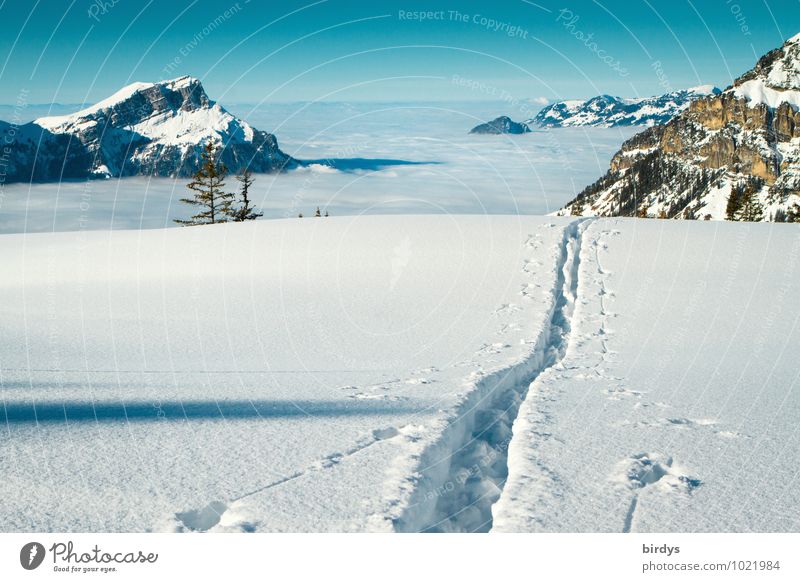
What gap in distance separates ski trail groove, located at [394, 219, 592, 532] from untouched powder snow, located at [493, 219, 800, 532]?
0.28 meters

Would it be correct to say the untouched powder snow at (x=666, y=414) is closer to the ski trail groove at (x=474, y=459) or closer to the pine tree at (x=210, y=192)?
the ski trail groove at (x=474, y=459)

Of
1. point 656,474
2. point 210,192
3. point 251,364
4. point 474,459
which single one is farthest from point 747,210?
point 474,459

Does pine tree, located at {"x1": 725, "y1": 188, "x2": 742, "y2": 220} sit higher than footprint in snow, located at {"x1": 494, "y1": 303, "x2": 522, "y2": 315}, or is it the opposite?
pine tree, located at {"x1": 725, "y1": 188, "x2": 742, "y2": 220}

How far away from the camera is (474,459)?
7367mm

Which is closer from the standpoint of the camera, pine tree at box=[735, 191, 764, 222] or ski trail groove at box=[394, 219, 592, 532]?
ski trail groove at box=[394, 219, 592, 532]

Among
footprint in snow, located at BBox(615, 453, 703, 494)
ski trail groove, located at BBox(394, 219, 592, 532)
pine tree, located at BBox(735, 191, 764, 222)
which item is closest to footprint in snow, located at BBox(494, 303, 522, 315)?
ski trail groove, located at BBox(394, 219, 592, 532)

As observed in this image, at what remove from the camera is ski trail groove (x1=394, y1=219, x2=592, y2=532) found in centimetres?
601

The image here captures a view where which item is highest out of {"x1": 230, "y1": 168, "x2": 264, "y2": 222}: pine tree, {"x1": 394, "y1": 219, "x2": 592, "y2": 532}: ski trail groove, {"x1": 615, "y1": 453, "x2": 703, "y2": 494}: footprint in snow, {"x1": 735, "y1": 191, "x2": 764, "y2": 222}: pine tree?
{"x1": 735, "y1": 191, "x2": 764, "y2": 222}: pine tree

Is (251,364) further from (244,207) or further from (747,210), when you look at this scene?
(747,210)

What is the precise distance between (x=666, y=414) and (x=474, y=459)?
3.00 m

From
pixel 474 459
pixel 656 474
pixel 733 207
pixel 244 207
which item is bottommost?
pixel 474 459

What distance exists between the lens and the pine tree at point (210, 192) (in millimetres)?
51013

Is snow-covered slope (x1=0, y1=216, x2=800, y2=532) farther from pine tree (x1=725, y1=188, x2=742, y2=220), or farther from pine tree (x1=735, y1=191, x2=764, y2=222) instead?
pine tree (x1=735, y1=191, x2=764, y2=222)

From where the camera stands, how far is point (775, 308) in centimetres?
1505
